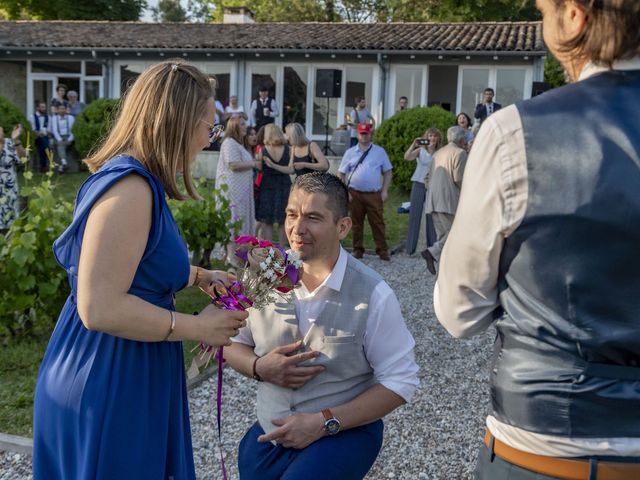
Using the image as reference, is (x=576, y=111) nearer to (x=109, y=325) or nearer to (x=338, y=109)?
(x=109, y=325)

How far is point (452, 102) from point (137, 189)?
74.2 ft

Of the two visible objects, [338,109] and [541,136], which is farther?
[338,109]

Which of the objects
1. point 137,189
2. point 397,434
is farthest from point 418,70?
point 137,189

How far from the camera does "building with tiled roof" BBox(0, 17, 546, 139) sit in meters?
22.2

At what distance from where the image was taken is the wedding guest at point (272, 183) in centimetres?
1029

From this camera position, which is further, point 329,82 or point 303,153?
point 329,82

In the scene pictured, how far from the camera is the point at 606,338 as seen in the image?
1374mm

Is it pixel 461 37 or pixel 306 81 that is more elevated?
pixel 461 37

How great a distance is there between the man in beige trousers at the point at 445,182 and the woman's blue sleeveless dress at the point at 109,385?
796 centimetres

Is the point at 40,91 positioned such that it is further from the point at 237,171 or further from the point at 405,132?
the point at 237,171

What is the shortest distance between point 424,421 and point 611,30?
3.83m

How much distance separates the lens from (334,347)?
254cm

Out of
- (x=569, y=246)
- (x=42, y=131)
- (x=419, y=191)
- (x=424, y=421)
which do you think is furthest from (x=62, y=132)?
(x=569, y=246)

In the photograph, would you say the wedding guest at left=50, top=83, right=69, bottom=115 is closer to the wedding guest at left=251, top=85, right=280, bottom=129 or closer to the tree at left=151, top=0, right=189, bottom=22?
the wedding guest at left=251, top=85, right=280, bottom=129
